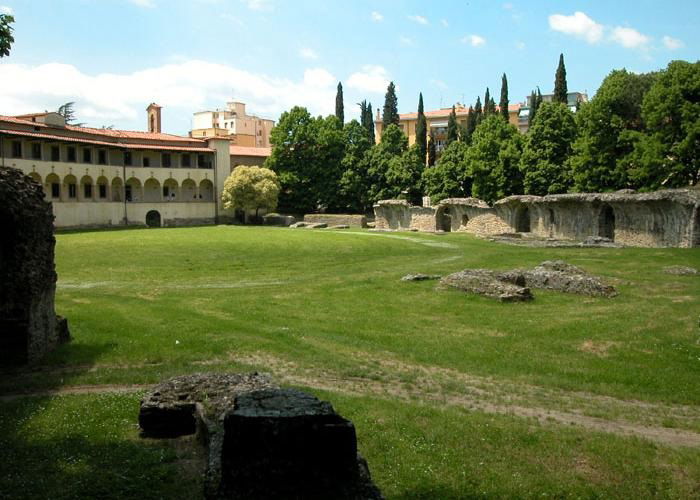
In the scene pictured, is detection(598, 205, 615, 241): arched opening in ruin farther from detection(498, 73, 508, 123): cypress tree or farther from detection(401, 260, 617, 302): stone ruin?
detection(498, 73, 508, 123): cypress tree

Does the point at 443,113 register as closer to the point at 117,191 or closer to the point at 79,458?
the point at 117,191

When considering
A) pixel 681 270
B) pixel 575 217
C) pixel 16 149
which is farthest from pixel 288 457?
pixel 16 149

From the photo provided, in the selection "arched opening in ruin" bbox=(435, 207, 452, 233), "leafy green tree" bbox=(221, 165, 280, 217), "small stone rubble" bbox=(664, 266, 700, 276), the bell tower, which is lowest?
"small stone rubble" bbox=(664, 266, 700, 276)

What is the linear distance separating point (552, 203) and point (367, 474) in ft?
145

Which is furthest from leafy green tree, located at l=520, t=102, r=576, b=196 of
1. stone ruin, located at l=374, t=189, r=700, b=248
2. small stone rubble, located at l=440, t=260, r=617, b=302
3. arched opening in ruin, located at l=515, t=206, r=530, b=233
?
small stone rubble, located at l=440, t=260, r=617, b=302

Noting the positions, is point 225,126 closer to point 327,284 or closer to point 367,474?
point 327,284

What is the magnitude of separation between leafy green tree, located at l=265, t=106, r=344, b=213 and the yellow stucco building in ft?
22.8

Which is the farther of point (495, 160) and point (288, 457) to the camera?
point (495, 160)

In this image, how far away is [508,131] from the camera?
2395 inches

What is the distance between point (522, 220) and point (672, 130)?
16378 millimetres

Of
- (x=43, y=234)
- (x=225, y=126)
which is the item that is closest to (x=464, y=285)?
(x=43, y=234)

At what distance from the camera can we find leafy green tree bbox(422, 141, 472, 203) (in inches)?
2537

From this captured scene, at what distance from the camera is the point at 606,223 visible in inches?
1694

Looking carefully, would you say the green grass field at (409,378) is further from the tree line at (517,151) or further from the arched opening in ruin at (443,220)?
the arched opening in ruin at (443,220)
